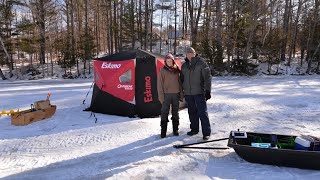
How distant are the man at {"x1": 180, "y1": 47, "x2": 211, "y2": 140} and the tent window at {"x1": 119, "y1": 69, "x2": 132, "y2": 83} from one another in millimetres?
2239

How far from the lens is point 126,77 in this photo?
789cm

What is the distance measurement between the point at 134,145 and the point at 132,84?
7.89 ft

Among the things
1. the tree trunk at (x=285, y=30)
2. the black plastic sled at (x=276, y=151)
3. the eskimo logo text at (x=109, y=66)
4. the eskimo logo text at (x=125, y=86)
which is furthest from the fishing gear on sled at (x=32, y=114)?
the tree trunk at (x=285, y=30)

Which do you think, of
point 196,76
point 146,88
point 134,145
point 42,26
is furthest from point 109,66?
point 42,26

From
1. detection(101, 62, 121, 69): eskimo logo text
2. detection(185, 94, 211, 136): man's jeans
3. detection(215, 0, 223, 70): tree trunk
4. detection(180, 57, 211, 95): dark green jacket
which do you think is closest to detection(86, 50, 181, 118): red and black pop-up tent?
detection(101, 62, 121, 69): eskimo logo text

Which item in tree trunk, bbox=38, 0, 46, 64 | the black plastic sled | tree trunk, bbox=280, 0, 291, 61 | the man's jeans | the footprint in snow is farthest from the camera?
tree trunk, bbox=38, 0, 46, 64

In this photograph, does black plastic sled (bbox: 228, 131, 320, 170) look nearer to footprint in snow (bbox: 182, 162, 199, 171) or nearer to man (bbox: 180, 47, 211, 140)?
footprint in snow (bbox: 182, 162, 199, 171)

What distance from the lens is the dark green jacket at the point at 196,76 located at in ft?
18.5

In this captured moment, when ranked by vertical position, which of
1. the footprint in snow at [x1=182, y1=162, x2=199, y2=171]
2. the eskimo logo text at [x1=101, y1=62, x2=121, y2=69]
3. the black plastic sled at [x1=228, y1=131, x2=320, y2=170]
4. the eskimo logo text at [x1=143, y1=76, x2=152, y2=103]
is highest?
the eskimo logo text at [x1=101, y1=62, x2=121, y2=69]

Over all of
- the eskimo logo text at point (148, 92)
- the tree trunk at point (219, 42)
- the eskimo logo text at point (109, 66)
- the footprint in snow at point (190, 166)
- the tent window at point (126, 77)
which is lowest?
the footprint in snow at point (190, 166)

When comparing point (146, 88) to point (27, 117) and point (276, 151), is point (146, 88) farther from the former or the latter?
point (276, 151)

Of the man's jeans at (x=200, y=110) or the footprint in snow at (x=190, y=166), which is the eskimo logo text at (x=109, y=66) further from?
the footprint in snow at (x=190, y=166)

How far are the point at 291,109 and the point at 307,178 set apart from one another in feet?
15.5

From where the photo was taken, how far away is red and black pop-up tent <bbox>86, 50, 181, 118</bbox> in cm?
778
